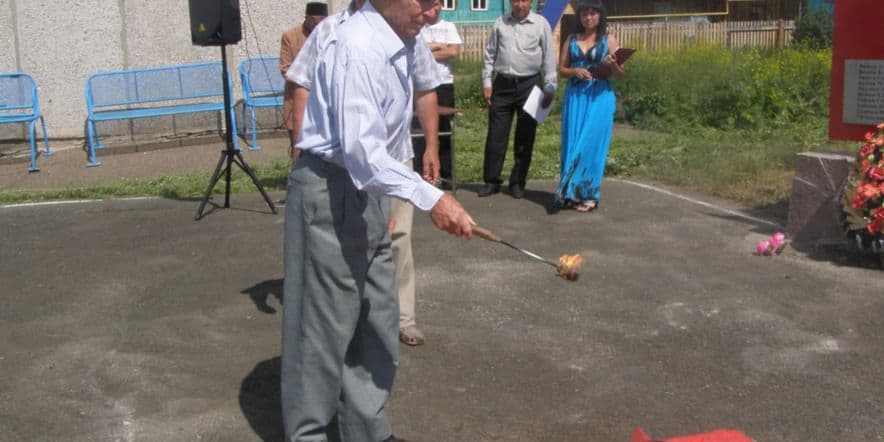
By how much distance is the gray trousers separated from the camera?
405 centimetres

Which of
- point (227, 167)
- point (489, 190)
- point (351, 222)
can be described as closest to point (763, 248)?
point (489, 190)

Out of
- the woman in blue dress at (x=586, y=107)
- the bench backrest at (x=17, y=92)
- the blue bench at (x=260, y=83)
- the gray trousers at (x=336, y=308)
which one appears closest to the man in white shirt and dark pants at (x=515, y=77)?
the woman in blue dress at (x=586, y=107)

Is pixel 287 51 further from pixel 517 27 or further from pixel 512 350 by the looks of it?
pixel 512 350

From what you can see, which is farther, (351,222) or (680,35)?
(680,35)

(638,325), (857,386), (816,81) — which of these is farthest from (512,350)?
(816,81)

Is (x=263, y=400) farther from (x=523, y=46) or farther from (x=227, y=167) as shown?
(x=523, y=46)

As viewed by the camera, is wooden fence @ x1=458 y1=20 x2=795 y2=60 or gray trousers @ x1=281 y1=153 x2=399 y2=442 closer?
gray trousers @ x1=281 y1=153 x2=399 y2=442

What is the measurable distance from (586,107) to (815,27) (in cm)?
2557

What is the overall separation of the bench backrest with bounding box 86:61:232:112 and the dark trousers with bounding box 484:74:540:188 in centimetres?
482

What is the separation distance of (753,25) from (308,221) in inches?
1102

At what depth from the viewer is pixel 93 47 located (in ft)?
45.8

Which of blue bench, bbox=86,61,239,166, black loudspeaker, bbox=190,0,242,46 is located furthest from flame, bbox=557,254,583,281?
blue bench, bbox=86,61,239,166

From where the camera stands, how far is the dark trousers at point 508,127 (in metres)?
10.1

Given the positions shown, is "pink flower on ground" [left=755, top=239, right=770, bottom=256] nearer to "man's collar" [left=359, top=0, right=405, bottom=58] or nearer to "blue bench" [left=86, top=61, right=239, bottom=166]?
"man's collar" [left=359, top=0, right=405, bottom=58]
